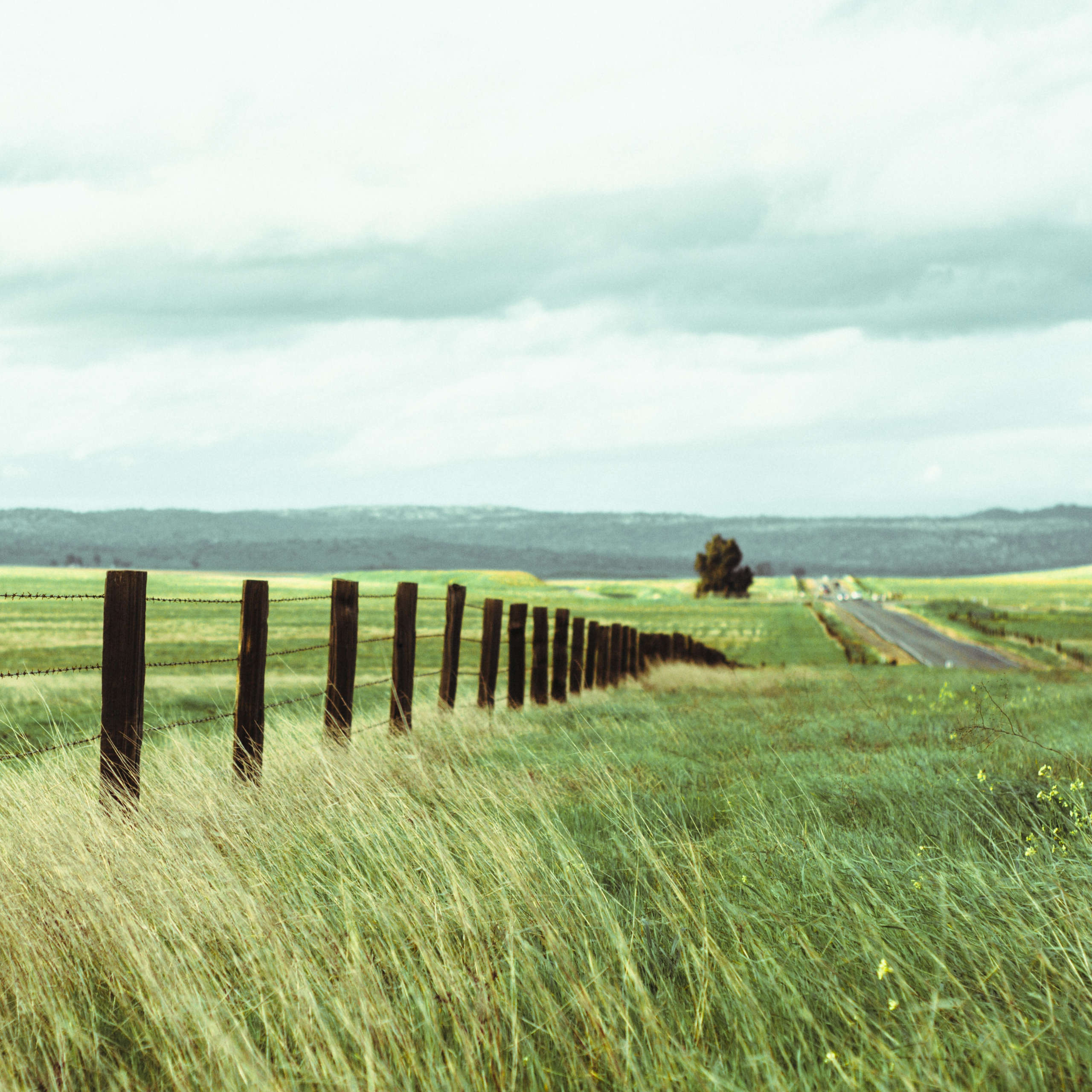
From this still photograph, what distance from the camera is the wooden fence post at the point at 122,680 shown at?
5.42m

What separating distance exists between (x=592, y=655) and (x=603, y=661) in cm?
97

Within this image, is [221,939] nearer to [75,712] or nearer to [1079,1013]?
[1079,1013]

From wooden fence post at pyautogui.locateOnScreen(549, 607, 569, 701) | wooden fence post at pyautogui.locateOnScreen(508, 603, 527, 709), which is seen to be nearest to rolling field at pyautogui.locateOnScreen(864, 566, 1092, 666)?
wooden fence post at pyautogui.locateOnScreen(549, 607, 569, 701)

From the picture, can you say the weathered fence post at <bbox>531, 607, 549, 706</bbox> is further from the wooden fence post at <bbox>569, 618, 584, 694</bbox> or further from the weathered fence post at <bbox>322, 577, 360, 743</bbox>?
the weathered fence post at <bbox>322, 577, 360, 743</bbox>

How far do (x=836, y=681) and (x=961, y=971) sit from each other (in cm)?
1722

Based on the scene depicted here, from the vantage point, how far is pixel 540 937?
11.3 ft

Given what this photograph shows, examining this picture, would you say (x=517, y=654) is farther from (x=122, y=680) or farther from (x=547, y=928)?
(x=547, y=928)

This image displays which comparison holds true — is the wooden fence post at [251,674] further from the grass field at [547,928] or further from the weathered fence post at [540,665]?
the weathered fence post at [540,665]

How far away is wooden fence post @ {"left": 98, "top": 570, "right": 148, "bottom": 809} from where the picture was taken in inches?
213

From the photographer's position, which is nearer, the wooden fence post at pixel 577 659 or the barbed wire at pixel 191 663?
the barbed wire at pixel 191 663

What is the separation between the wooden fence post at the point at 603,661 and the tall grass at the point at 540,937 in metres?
13.1

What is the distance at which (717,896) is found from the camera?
12.5ft

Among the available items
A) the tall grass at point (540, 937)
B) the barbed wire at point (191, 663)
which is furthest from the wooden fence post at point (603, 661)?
the tall grass at point (540, 937)

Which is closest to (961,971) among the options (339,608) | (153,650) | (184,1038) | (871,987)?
(871,987)
